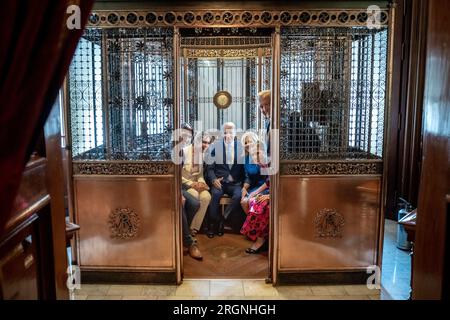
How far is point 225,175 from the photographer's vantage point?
4574mm

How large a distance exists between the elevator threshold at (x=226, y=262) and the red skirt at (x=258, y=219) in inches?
7.9

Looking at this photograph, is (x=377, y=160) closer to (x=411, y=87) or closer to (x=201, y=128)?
(x=411, y=87)

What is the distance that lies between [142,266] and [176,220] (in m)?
0.49

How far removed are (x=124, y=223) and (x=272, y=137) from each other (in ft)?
4.64

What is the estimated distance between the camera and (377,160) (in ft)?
10.6

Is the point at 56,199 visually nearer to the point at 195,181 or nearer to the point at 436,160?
the point at 436,160

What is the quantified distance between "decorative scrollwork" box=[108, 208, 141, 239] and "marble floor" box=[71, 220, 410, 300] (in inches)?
17.1

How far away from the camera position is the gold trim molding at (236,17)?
3072 mm

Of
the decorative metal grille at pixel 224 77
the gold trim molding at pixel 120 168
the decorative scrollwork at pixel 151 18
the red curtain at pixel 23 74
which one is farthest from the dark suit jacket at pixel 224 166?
the red curtain at pixel 23 74

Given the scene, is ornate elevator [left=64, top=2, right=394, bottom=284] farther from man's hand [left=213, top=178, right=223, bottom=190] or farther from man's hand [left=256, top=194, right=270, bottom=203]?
man's hand [left=213, top=178, right=223, bottom=190]

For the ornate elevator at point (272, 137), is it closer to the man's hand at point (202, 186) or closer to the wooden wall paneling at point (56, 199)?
the man's hand at point (202, 186)

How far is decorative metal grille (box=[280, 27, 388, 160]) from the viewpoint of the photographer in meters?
3.15

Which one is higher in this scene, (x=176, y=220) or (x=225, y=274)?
(x=176, y=220)
